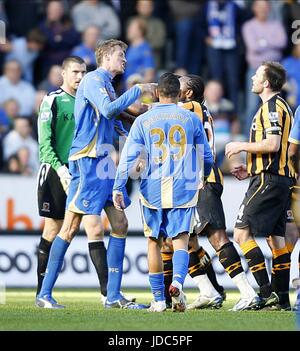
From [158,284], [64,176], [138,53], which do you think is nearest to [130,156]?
[158,284]

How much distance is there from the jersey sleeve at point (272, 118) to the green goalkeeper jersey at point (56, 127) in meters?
2.20

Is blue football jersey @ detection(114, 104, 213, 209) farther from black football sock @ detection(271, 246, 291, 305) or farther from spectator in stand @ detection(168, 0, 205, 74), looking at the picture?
spectator in stand @ detection(168, 0, 205, 74)

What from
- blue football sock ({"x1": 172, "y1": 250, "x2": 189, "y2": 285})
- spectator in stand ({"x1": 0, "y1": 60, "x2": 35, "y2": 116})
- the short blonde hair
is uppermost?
spectator in stand ({"x1": 0, "y1": 60, "x2": 35, "y2": 116})

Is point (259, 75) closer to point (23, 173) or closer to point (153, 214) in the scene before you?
point (153, 214)

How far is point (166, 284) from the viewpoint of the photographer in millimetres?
11648

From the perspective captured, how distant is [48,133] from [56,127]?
6.6 inches

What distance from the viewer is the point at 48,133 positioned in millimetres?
11984

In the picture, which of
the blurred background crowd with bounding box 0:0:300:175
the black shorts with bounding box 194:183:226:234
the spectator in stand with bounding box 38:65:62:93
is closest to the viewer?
the black shorts with bounding box 194:183:226:234

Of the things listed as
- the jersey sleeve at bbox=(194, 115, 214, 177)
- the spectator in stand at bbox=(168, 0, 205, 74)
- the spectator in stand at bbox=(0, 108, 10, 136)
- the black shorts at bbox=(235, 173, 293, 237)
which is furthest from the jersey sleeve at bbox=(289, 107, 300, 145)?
the spectator in stand at bbox=(168, 0, 205, 74)

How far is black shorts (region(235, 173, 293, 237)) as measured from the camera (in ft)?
36.7

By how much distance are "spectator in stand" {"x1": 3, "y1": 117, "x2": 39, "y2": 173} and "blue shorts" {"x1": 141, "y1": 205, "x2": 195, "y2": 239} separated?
7.50 m
